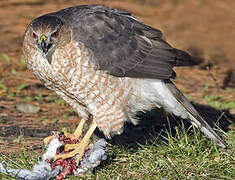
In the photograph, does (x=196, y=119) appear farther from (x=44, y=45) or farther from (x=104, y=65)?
(x=44, y=45)

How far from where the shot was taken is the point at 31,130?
662 cm

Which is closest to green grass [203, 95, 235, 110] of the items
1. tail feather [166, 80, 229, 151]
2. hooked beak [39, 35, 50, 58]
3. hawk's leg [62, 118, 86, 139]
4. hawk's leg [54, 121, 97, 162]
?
tail feather [166, 80, 229, 151]

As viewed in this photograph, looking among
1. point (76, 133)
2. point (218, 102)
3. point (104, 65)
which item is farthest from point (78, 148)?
point (218, 102)

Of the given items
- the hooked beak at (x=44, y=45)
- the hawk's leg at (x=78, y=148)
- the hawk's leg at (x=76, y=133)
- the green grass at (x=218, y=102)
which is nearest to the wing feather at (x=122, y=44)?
the hooked beak at (x=44, y=45)

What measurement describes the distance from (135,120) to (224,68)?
4.33m

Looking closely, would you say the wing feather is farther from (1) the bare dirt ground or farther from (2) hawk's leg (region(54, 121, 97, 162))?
(1) the bare dirt ground

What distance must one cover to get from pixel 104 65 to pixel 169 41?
5345 millimetres

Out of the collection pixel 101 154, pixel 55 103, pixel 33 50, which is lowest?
pixel 55 103

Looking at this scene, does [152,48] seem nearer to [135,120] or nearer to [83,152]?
[135,120]

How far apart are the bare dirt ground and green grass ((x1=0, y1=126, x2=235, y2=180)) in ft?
3.66

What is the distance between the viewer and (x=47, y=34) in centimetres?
521

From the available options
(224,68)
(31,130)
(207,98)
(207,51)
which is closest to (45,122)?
(31,130)

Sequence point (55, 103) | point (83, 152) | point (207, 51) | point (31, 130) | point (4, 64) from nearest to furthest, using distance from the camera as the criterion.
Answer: point (83, 152), point (31, 130), point (55, 103), point (4, 64), point (207, 51)

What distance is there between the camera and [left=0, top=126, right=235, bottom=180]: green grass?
16.1ft
